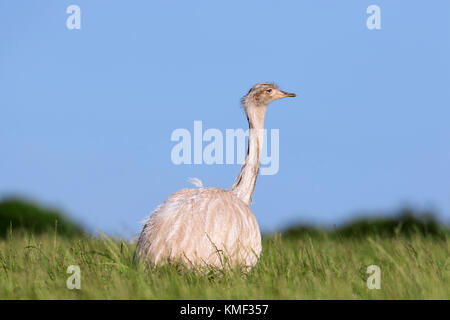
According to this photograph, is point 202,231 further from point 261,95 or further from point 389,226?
point 389,226

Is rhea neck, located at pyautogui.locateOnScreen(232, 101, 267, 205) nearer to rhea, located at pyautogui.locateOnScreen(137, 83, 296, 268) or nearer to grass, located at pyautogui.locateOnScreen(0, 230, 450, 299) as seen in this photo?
rhea, located at pyautogui.locateOnScreen(137, 83, 296, 268)

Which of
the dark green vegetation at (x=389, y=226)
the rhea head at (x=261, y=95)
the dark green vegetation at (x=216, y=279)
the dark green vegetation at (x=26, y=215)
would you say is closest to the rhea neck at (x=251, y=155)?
the rhea head at (x=261, y=95)

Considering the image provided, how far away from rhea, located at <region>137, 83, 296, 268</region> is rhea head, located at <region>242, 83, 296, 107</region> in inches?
61.9

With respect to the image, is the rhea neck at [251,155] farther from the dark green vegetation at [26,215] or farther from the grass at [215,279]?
the dark green vegetation at [26,215]

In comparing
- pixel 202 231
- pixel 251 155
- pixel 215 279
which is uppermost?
pixel 251 155

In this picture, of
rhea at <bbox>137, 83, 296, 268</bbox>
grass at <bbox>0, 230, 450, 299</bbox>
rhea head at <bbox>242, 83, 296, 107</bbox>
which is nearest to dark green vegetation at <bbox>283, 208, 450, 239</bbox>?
rhea head at <bbox>242, 83, 296, 107</bbox>

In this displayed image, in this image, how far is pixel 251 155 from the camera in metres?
8.72


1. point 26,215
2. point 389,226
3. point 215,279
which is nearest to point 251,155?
point 215,279

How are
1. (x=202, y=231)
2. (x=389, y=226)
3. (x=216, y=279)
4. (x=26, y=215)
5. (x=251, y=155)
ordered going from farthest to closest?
(x=26, y=215) < (x=389, y=226) < (x=251, y=155) < (x=202, y=231) < (x=216, y=279)

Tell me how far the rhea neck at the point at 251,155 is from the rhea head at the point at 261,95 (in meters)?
0.04

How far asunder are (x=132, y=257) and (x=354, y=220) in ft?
39.4

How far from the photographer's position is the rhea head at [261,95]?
9.19 m

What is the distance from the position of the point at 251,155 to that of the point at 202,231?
1950mm

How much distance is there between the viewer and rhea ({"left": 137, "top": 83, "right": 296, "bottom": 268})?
702cm
